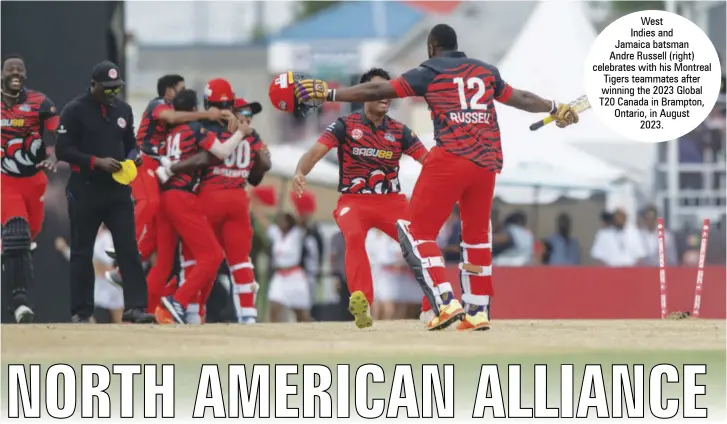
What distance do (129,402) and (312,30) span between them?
117 ft

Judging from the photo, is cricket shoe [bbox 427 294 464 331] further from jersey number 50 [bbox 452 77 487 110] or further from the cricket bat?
the cricket bat

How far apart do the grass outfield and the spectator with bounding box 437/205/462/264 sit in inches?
326

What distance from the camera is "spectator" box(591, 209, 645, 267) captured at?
80.8 ft

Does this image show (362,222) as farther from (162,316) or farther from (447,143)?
(162,316)

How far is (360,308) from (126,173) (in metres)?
2.59

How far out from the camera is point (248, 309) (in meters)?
16.7

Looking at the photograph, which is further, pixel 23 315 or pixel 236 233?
pixel 236 233

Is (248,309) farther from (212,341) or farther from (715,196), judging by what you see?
(715,196)

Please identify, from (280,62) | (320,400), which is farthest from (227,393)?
(280,62)

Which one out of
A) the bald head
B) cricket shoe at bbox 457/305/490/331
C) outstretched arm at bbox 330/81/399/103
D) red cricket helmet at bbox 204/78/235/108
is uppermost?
the bald head

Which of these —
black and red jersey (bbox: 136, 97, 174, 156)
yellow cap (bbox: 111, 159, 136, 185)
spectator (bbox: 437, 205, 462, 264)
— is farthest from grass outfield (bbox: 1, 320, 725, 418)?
spectator (bbox: 437, 205, 462, 264)

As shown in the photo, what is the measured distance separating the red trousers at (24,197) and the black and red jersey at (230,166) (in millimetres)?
1610

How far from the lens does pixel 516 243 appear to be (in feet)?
79.7

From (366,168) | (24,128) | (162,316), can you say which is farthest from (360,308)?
(24,128)
